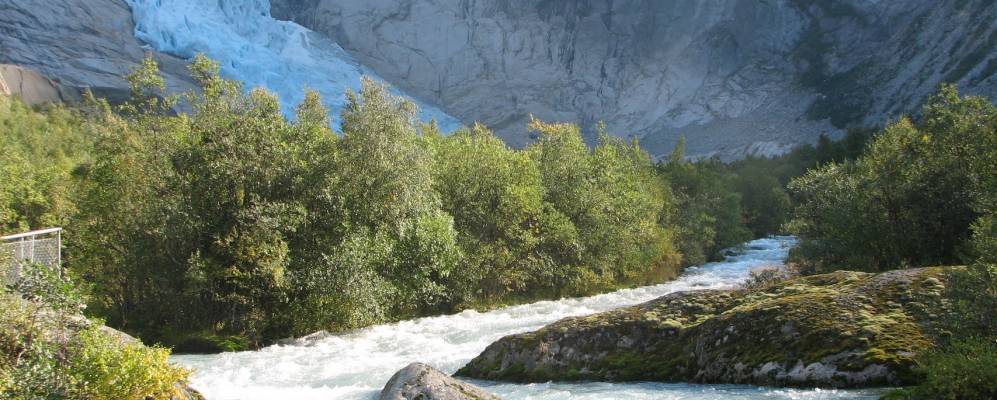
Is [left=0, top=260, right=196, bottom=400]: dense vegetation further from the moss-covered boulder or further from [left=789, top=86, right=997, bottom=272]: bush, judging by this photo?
[left=789, top=86, right=997, bottom=272]: bush

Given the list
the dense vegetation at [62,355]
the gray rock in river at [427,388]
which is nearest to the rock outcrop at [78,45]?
the dense vegetation at [62,355]

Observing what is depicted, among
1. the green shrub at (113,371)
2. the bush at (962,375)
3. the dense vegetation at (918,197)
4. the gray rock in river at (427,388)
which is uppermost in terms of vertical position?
the dense vegetation at (918,197)

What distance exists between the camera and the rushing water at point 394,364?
1023 cm

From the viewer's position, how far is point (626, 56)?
134 metres

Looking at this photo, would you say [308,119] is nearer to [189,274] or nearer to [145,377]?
[189,274]

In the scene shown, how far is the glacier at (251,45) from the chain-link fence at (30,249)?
322 feet

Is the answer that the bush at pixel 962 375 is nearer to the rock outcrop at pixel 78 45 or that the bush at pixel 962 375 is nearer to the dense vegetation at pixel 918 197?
the dense vegetation at pixel 918 197

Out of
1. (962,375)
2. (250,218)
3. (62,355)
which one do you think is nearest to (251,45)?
(250,218)

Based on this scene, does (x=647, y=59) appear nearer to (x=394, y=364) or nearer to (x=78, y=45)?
(x=78, y=45)

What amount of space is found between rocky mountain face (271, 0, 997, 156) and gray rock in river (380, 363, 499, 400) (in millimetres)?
105446

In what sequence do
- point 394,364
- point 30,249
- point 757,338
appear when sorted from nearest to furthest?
point 757,338 < point 30,249 < point 394,364

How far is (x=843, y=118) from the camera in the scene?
104 m

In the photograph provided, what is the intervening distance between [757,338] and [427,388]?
15.8 ft

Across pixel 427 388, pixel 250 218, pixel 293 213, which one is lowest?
pixel 427 388
